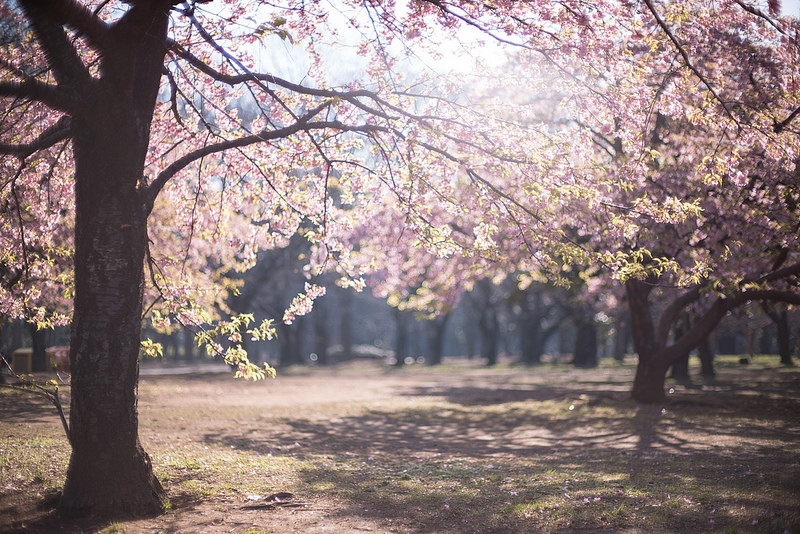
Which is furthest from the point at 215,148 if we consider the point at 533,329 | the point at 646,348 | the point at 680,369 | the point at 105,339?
the point at 533,329

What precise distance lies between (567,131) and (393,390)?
17634 mm

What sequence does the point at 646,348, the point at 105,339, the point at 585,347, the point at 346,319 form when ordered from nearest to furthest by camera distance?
the point at 105,339 < the point at 646,348 < the point at 585,347 < the point at 346,319

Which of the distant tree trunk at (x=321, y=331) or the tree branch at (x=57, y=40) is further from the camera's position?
the distant tree trunk at (x=321, y=331)

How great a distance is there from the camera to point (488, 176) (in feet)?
52.8

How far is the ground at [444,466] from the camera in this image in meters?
6.80

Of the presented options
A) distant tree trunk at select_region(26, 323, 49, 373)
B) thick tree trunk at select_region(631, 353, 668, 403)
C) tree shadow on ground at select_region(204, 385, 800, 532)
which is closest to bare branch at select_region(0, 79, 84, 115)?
tree shadow on ground at select_region(204, 385, 800, 532)

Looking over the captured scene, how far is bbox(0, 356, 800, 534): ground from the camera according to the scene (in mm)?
6805

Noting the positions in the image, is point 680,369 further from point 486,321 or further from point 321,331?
point 321,331

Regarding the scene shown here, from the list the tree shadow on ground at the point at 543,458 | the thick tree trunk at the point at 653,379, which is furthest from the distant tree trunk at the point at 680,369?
the thick tree trunk at the point at 653,379

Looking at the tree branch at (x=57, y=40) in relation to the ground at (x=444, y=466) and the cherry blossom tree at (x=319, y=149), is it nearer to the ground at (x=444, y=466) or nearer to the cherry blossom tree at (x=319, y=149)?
the cherry blossom tree at (x=319, y=149)

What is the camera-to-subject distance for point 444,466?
1044cm

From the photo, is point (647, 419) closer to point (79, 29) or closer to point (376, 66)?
point (376, 66)

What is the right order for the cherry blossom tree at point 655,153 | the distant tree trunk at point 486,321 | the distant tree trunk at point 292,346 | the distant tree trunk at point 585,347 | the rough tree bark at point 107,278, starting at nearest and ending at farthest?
the rough tree bark at point 107,278, the cherry blossom tree at point 655,153, the distant tree trunk at point 585,347, the distant tree trunk at point 292,346, the distant tree trunk at point 486,321

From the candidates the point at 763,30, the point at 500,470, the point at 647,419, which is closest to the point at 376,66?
the point at 500,470
